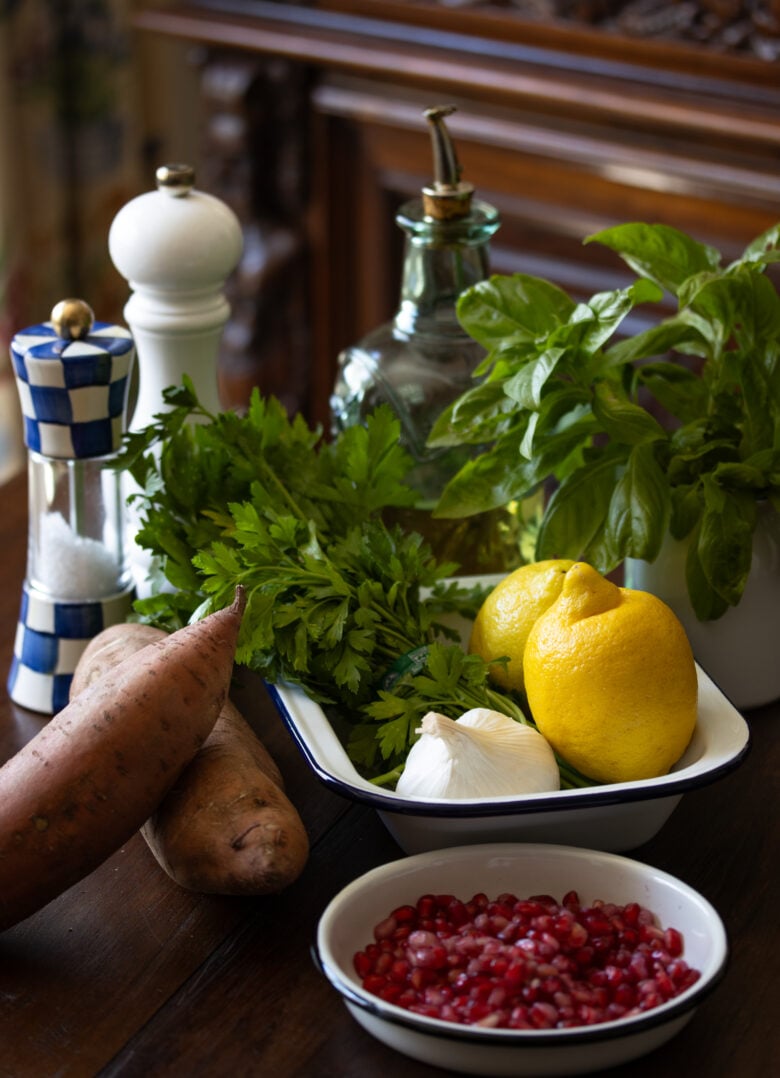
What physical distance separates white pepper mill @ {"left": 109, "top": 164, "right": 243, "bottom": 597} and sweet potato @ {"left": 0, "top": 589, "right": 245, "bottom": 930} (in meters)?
0.26

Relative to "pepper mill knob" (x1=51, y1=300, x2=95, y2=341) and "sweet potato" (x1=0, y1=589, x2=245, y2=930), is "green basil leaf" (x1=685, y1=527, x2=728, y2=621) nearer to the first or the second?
"sweet potato" (x1=0, y1=589, x2=245, y2=930)

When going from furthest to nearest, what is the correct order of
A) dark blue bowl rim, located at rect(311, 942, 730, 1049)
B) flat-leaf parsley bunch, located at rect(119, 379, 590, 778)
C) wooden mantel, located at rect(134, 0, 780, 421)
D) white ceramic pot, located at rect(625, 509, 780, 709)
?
wooden mantel, located at rect(134, 0, 780, 421)
white ceramic pot, located at rect(625, 509, 780, 709)
flat-leaf parsley bunch, located at rect(119, 379, 590, 778)
dark blue bowl rim, located at rect(311, 942, 730, 1049)

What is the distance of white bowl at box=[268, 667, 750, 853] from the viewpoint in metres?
0.74

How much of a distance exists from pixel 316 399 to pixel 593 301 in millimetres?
1501

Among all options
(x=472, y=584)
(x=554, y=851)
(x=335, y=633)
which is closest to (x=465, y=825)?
(x=554, y=851)

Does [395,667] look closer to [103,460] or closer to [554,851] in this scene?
[554,851]

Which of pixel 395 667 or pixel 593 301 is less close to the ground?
pixel 593 301

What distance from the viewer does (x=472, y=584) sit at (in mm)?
995

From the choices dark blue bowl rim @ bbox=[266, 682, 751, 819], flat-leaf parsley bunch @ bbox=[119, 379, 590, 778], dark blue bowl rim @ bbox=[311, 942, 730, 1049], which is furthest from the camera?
flat-leaf parsley bunch @ bbox=[119, 379, 590, 778]

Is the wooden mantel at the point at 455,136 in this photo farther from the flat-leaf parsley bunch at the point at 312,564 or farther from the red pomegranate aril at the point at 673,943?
the red pomegranate aril at the point at 673,943

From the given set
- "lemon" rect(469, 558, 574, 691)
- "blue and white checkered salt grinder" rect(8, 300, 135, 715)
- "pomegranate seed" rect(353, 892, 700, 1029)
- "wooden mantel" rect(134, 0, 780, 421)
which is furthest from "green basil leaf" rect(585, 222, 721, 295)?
"wooden mantel" rect(134, 0, 780, 421)

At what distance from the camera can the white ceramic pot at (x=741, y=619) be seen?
945 millimetres

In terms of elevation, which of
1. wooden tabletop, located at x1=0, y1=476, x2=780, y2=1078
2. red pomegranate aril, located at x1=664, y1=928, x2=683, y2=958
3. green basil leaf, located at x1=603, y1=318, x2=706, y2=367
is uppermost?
green basil leaf, located at x1=603, y1=318, x2=706, y2=367

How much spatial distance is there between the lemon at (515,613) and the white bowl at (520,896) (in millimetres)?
164
